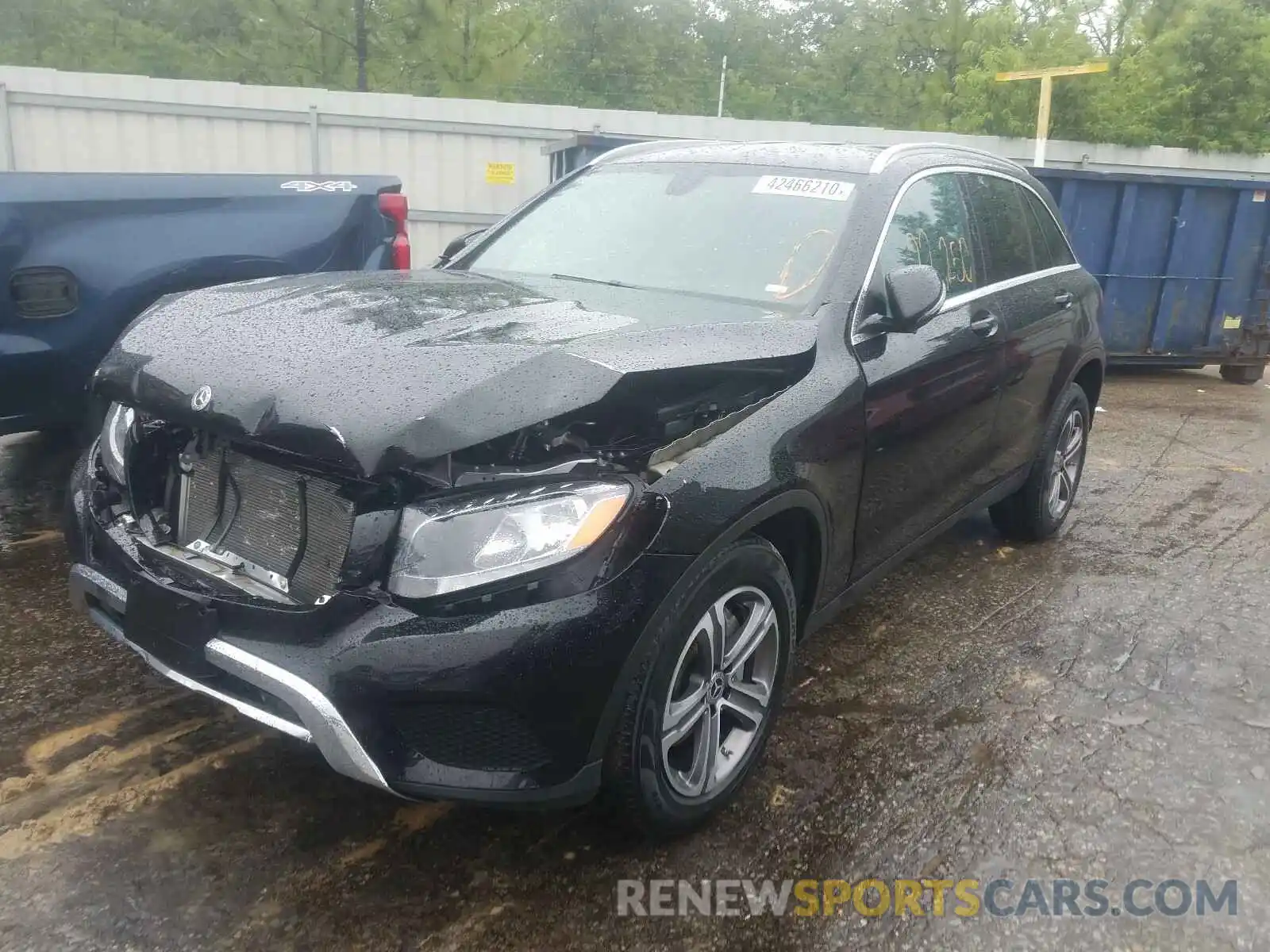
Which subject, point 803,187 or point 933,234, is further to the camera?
point 933,234

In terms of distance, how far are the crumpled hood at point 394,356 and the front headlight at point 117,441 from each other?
174 millimetres

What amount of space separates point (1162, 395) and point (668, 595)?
896 cm

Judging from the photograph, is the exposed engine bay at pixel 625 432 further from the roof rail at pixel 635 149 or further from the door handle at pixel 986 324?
the roof rail at pixel 635 149

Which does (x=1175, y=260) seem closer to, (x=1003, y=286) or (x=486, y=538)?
(x=1003, y=286)

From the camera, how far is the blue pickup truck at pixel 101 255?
4109mm

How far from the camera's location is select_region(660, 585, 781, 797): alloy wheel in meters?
2.52

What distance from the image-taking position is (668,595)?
2324mm

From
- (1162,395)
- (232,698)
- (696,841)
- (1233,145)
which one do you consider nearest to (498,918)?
(696,841)

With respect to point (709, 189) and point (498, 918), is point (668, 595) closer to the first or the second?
point (498, 918)

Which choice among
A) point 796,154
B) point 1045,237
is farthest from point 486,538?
point 1045,237

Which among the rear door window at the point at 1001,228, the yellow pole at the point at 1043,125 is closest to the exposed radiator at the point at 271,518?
the rear door window at the point at 1001,228

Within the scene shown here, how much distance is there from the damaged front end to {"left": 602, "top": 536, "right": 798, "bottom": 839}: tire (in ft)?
0.92

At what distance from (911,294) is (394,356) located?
1.58 m

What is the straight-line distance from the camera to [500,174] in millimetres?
11648
